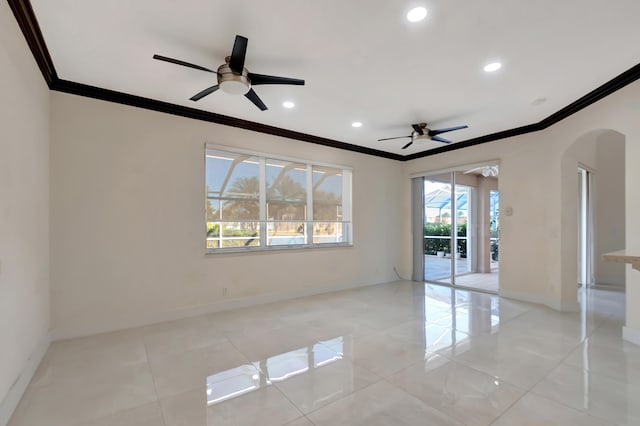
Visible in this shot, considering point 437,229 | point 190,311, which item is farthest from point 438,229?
point 190,311

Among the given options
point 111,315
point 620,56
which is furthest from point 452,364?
point 111,315

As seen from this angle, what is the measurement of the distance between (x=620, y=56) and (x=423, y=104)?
1.91 meters

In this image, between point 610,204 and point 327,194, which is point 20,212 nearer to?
point 327,194

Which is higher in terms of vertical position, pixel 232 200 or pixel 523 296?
pixel 232 200

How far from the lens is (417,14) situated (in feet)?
7.50

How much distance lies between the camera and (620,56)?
112 inches

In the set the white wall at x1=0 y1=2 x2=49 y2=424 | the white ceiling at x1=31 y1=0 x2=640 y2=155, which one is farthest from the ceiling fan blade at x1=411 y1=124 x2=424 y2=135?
the white wall at x1=0 y1=2 x2=49 y2=424

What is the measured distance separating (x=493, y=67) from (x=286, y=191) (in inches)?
137

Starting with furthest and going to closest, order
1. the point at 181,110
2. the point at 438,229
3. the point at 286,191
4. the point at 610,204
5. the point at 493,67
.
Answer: the point at 438,229 < the point at 610,204 < the point at 286,191 < the point at 181,110 < the point at 493,67

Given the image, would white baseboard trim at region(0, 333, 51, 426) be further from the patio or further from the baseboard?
the patio

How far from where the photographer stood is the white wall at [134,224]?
3418mm

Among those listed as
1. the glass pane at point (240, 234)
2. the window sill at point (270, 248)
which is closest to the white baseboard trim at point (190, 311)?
the window sill at point (270, 248)

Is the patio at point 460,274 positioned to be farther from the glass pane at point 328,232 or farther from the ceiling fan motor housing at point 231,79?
the ceiling fan motor housing at point 231,79

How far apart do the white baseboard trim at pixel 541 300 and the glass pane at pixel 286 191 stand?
3884 millimetres
